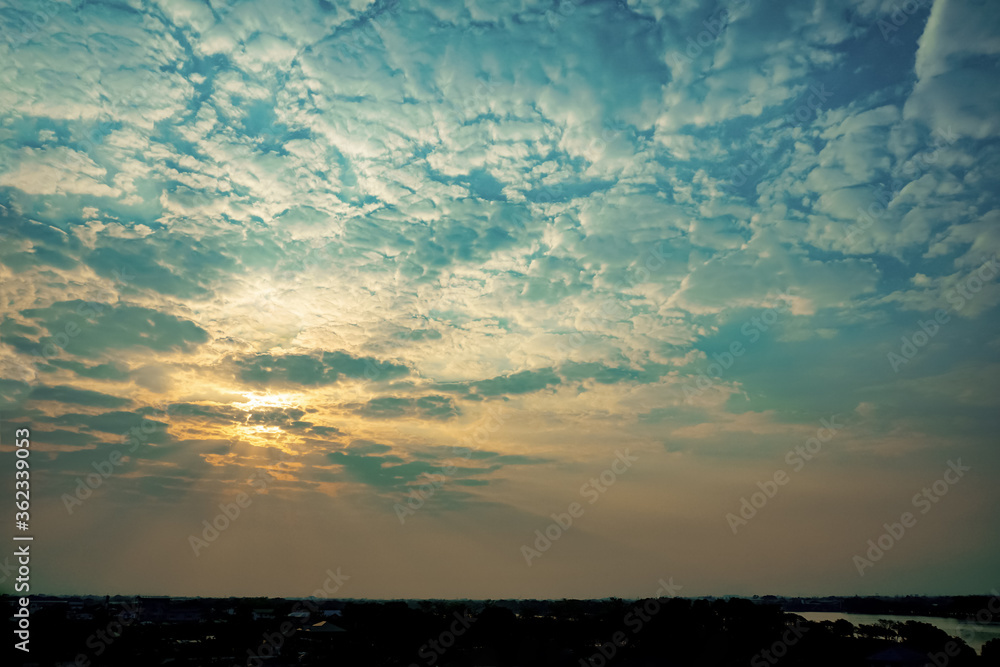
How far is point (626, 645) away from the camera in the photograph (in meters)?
62.2

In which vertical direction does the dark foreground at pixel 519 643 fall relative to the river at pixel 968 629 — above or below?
above

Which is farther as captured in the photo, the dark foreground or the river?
the river

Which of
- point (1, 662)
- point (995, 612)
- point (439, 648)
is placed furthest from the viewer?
point (995, 612)

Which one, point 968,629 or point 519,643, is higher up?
point 519,643

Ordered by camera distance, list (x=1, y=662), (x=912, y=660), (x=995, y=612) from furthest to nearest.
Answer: (x=995, y=612), (x=912, y=660), (x=1, y=662)

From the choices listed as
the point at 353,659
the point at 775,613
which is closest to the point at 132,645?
the point at 353,659

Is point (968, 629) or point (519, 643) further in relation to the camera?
point (968, 629)

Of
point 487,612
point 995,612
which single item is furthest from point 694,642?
point 995,612

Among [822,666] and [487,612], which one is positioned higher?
[487,612]

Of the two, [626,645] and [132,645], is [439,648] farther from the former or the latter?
[132,645]

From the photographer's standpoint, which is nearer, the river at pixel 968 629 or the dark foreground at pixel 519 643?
the dark foreground at pixel 519 643

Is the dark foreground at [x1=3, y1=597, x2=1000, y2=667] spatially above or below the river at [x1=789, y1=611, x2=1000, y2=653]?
above

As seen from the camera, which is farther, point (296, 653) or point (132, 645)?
point (296, 653)

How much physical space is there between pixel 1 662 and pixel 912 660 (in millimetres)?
71973
